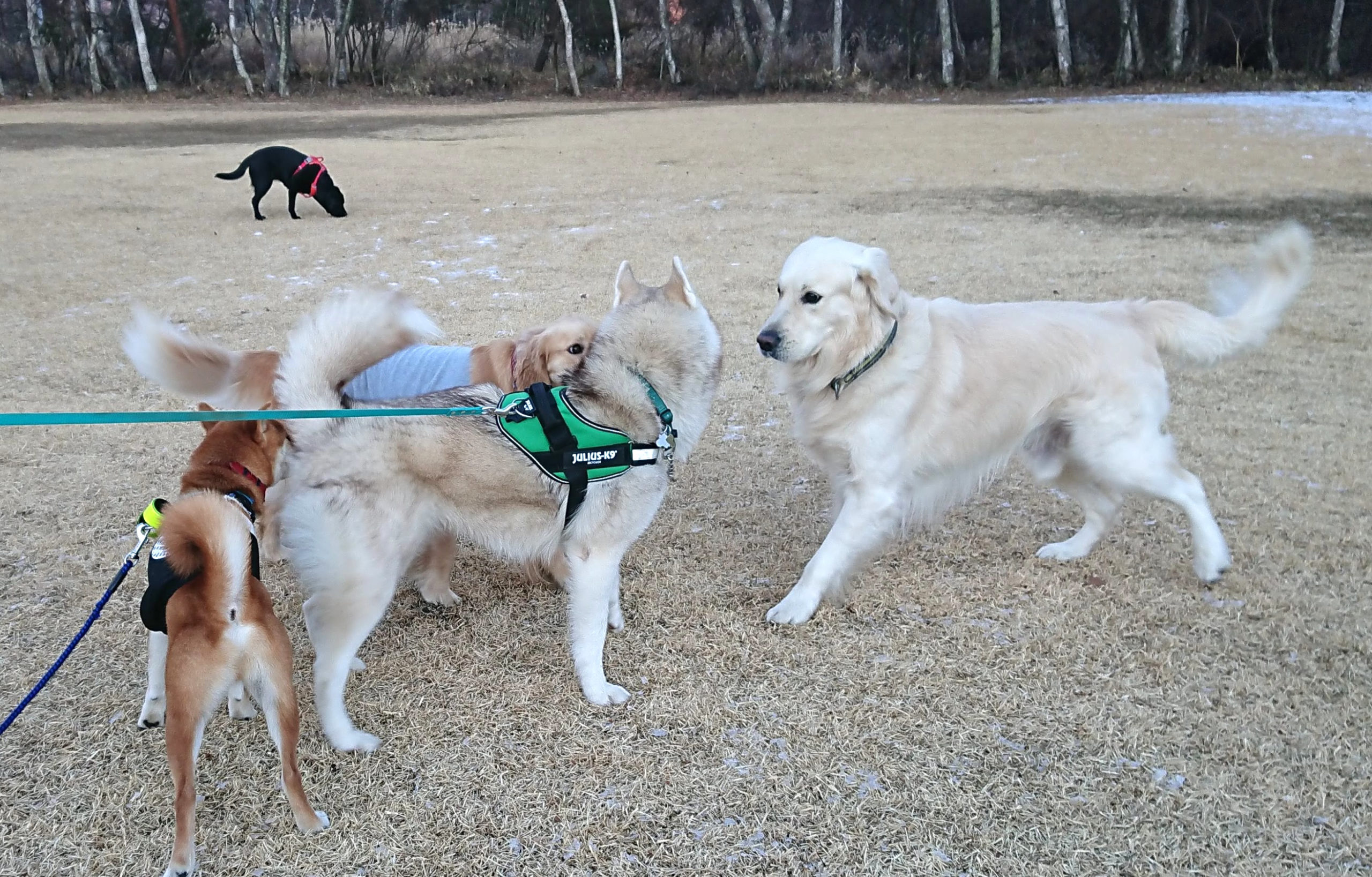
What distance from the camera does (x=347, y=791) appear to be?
2260 mm

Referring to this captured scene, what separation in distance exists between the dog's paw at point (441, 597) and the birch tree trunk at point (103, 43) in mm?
30041

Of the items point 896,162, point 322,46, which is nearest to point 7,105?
point 322,46

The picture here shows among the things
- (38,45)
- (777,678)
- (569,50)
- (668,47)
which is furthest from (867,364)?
(38,45)

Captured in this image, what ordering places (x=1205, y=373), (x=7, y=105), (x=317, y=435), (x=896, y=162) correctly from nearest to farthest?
(x=317, y=435)
(x=1205, y=373)
(x=896, y=162)
(x=7, y=105)

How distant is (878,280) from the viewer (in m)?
2.89

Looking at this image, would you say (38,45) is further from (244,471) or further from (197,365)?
(244,471)

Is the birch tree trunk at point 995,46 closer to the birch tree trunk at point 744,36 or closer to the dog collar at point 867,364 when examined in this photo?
the birch tree trunk at point 744,36

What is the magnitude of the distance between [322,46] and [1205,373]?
32874 millimetres

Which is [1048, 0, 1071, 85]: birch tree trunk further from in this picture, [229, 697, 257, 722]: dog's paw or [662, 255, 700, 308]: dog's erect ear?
[229, 697, 257, 722]: dog's paw

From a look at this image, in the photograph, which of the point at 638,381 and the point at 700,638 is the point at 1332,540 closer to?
the point at 700,638

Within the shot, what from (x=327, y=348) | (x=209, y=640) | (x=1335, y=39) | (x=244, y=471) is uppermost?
(x=1335, y=39)

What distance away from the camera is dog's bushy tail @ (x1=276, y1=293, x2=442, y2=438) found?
2.43m

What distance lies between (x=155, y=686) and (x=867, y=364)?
7.47 ft

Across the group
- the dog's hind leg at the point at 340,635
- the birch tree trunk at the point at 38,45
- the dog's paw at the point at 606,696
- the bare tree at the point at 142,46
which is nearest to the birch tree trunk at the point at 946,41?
the bare tree at the point at 142,46
